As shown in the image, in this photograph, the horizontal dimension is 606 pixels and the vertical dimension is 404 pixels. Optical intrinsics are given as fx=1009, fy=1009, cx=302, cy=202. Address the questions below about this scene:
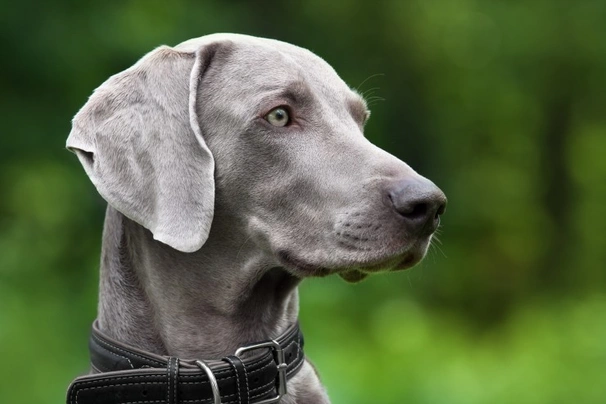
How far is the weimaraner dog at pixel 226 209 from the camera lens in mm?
3104

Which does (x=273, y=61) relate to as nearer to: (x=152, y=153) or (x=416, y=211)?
(x=152, y=153)

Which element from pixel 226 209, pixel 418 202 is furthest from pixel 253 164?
pixel 418 202

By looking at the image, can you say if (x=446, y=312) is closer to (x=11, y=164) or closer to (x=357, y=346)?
(x=357, y=346)

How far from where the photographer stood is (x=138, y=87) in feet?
10.9

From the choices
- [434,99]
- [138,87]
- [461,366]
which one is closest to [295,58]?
[138,87]

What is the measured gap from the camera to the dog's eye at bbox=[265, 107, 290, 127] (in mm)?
3334

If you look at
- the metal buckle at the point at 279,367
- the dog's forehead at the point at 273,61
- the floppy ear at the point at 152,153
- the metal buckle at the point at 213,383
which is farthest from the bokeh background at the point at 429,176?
the metal buckle at the point at 213,383

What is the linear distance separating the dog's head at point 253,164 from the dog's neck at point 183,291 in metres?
0.11

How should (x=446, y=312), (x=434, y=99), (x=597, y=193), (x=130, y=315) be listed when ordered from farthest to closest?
1. (x=597, y=193)
2. (x=434, y=99)
3. (x=446, y=312)
4. (x=130, y=315)

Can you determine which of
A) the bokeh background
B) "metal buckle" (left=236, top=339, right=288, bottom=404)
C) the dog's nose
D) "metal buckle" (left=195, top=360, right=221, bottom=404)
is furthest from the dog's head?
the bokeh background

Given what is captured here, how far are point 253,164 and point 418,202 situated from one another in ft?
1.91

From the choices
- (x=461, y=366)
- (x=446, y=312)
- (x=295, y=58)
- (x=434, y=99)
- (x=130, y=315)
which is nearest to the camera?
(x=130, y=315)

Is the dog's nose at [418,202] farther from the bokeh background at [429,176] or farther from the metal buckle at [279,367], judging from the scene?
the bokeh background at [429,176]

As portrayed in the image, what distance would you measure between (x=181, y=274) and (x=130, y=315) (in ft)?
0.69
